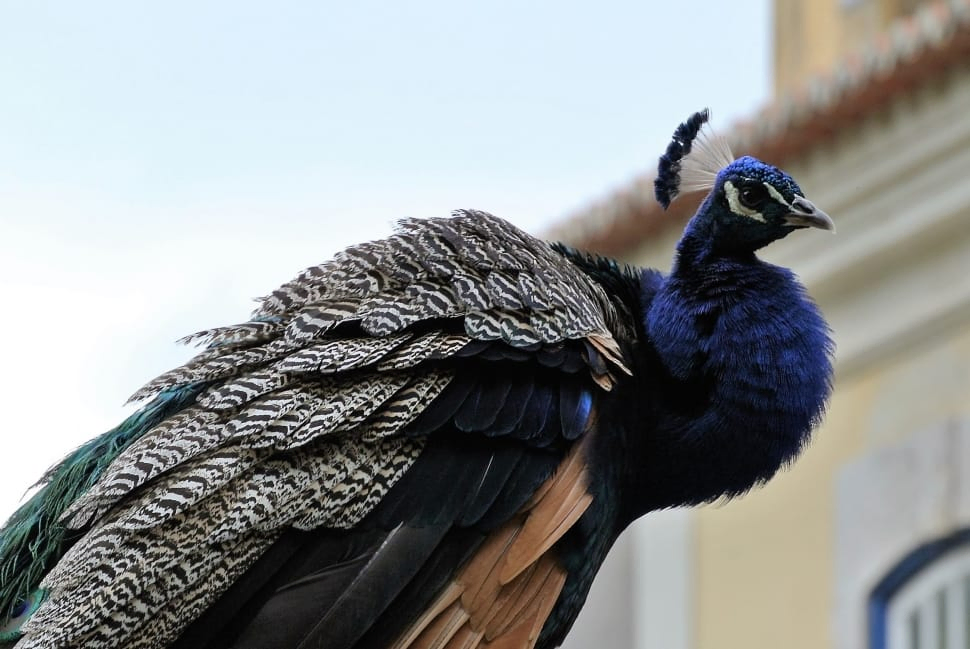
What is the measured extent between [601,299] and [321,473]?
36.8 inches

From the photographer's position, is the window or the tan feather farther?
the window

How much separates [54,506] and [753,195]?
5.96 ft

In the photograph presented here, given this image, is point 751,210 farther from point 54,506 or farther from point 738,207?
point 54,506

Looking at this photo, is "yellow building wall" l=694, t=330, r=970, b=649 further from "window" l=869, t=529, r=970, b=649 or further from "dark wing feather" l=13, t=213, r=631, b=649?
"dark wing feather" l=13, t=213, r=631, b=649

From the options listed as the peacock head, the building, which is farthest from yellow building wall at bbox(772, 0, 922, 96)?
the peacock head

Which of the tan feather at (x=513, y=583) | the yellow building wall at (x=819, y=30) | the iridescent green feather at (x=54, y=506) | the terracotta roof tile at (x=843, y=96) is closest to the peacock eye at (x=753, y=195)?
the tan feather at (x=513, y=583)

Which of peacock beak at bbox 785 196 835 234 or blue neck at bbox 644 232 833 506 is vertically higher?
peacock beak at bbox 785 196 835 234

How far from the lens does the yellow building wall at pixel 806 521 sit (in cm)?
1002

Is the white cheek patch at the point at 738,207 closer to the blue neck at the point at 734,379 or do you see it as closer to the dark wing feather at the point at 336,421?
the blue neck at the point at 734,379

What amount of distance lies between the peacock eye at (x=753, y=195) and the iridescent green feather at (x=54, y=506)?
142cm

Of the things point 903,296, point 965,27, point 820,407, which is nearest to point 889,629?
point 903,296

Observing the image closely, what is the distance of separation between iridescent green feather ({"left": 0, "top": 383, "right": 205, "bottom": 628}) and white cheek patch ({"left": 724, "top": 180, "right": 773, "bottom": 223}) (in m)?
1.39

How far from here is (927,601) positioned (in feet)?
32.0

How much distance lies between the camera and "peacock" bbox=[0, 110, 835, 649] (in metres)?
3.83
